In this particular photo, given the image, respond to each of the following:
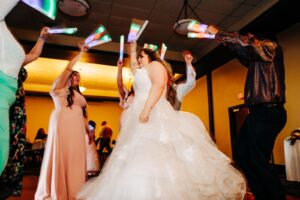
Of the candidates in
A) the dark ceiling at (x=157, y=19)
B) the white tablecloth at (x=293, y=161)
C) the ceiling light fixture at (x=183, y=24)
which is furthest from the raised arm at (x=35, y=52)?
the white tablecloth at (x=293, y=161)

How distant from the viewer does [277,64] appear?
1993 millimetres

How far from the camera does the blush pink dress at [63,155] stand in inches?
81.3

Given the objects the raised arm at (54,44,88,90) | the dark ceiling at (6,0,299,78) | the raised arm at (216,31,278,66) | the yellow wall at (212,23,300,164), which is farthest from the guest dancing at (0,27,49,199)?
the yellow wall at (212,23,300,164)

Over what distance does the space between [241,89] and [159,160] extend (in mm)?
5162

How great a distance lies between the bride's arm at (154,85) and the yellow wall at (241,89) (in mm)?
3927

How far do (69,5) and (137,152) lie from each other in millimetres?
2967

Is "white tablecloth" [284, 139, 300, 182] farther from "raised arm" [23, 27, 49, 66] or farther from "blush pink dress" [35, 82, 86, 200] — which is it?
"raised arm" [23, 27, 49, 66]

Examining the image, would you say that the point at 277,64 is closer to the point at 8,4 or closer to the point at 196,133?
the point at 196,133

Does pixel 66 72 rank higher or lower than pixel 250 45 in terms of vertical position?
lower

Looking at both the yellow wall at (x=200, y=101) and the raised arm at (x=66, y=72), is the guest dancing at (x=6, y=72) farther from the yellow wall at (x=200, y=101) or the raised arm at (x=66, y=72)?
the yellow wall at (x=200, y=101)

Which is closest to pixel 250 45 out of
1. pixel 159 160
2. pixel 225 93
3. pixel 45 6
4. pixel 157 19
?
pixel 159 160

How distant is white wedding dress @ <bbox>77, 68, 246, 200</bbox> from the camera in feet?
4.70

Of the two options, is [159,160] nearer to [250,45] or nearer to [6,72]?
[6,72]

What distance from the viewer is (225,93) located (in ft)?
22.3
